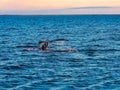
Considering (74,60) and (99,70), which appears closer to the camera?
(99,70)

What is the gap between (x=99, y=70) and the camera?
3984cm

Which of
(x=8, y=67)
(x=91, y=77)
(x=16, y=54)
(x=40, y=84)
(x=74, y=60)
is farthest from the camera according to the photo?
(x=16, y=54)

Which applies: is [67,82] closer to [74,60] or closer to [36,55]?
[74,60]

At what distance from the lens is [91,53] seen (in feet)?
181

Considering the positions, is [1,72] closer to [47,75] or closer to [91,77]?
[47,75]

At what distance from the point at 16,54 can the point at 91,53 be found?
916 cm

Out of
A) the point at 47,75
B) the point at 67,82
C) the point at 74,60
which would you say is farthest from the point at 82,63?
the point at 67,82

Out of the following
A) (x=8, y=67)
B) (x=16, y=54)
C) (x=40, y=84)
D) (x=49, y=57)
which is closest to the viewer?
(x=40, y=84)

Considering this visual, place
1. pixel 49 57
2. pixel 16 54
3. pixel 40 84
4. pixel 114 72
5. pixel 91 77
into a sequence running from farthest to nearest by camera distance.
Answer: pixel 16 54, pixel 49 57, pixel 114 72, pixel 91 77, pixel 40 84

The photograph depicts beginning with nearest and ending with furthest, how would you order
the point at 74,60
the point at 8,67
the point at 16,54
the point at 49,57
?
the point at 8,67, the point at 74,60, the point at 49,57, the point at 16,54

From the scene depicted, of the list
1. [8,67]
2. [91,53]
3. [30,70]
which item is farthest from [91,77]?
[91,53]

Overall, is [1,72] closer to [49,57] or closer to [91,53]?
[49,57]

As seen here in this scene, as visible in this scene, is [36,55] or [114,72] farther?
[36,55]

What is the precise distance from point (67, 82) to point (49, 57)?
53.7ft
